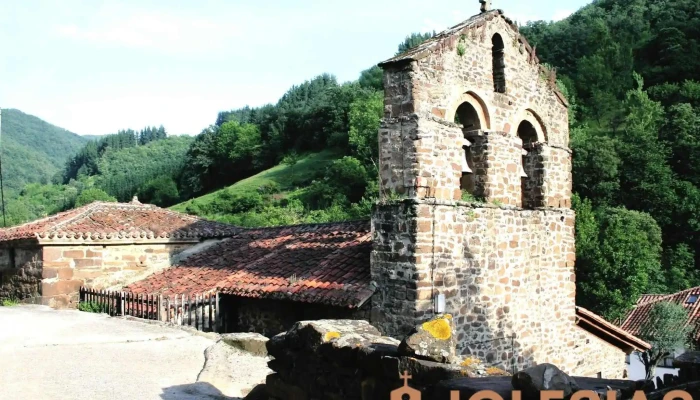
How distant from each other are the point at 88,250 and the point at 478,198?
9730 millimetres

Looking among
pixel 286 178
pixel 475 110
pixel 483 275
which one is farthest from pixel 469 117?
pixel 286 178

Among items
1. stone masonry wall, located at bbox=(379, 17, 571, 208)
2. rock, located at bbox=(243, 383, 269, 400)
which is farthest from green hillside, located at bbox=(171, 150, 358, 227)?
rock, located at bbox=(243, 383, 269, 400)

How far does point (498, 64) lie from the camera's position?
11.1m

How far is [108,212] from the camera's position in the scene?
645 inches

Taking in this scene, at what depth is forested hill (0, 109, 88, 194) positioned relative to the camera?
4112 inches

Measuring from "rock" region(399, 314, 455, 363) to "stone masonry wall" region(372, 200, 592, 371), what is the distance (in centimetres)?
462

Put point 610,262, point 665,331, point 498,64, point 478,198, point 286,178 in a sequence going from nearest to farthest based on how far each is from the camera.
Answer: point 478,198, point 498,64, point 665,331, point 610,262, point 286,178

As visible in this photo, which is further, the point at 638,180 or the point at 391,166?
the point at 638,180

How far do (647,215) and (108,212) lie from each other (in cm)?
3294

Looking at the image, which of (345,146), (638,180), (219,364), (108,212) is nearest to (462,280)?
(219,364)

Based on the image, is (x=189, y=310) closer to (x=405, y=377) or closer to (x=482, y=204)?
(x=482, y=204)

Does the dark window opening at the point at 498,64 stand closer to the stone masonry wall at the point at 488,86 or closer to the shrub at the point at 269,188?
the stone masonry wall at the point at 488,86

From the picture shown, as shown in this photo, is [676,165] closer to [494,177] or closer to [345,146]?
[345,146]

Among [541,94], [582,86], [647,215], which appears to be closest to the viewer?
[541,94]
